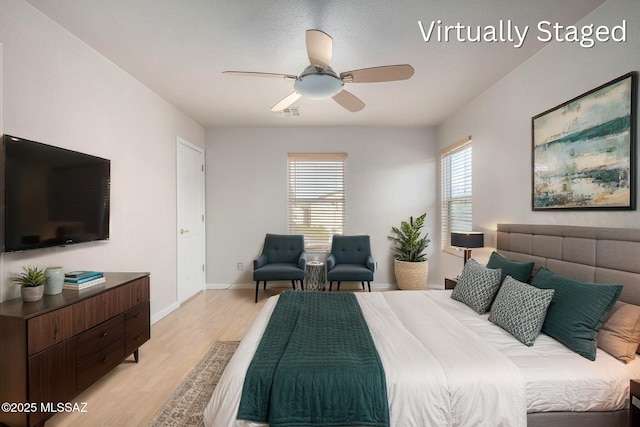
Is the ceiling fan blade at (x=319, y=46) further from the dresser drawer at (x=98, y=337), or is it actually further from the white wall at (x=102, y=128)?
the dresser drawer at (x=98, y=337)

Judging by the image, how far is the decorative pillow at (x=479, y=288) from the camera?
83.3 inches

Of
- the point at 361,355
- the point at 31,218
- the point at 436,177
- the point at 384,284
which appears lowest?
the point at 384,284

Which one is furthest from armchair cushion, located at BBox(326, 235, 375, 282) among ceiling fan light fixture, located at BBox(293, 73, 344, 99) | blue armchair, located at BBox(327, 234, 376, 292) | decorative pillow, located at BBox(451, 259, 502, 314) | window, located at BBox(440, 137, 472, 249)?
ceiling fan light fixture, located at BBox(293, 73, 344, 99)

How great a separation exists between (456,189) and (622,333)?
2.78 meters

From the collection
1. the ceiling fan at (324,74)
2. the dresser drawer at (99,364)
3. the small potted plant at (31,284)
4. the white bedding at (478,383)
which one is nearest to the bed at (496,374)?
the white bedding at (478,383)

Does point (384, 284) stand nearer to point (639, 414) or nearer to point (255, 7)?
point (639, 414)

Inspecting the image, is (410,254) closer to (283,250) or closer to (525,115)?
(283,250)

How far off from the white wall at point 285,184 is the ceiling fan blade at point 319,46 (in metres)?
2.70

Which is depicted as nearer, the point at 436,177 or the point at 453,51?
the point at 453,51

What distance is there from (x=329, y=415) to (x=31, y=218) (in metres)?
2.19

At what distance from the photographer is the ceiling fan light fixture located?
1.95 m

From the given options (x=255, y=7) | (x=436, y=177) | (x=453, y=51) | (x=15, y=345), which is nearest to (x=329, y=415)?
(x=15, y=345)

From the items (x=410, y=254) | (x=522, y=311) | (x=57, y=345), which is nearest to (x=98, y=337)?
(x=57, y=345)

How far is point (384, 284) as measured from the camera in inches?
181
